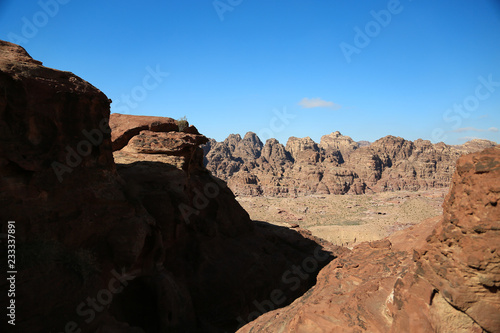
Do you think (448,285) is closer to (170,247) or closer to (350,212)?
(170,247)

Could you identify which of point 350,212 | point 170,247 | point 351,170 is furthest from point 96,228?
point 351,170

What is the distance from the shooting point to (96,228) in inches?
420

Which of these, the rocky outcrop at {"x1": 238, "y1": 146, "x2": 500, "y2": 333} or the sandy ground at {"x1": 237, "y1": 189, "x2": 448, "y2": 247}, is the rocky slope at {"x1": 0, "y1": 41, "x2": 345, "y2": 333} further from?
the sandy ground at {"x1": 237, "y1": 189, "x2": 448, "y2": 247}

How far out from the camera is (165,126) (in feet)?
70.8

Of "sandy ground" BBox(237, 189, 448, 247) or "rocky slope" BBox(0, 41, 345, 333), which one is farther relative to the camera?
"sandy ground" BBox(237, 189, 448, 247)

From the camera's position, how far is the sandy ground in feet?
157

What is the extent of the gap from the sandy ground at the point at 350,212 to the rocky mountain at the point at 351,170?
659 cm

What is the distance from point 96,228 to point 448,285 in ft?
35.0

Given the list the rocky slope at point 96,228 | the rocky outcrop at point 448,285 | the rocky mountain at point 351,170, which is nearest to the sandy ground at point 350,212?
the rocky mountain at point 351,170

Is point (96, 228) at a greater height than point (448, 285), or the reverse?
point (96, 228)

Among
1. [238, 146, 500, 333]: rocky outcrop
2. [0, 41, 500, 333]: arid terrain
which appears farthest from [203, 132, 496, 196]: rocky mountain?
[238, 146, 500, 333]: rocky outcrop

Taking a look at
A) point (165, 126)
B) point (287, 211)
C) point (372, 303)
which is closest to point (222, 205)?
point (165, 126)

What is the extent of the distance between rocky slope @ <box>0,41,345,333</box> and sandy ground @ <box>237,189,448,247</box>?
103 ft

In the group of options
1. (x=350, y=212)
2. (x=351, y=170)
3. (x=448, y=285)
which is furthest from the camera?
(x=351, y=170)
